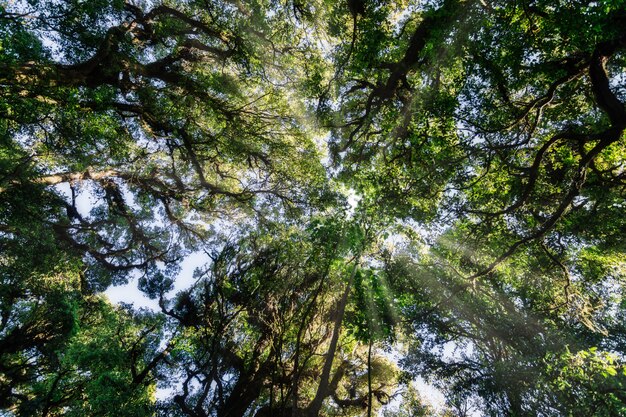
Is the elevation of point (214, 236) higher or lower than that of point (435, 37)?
higher

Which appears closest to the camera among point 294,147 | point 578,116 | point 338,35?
point 578,116

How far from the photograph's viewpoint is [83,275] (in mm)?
14141

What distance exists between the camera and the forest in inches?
225

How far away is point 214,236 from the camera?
15812 millimetres

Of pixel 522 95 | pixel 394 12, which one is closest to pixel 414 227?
pixel 522 95

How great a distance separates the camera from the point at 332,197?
10391mm

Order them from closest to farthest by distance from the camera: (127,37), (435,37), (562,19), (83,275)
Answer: (562,19), (435,37), (127,37), (83,275)

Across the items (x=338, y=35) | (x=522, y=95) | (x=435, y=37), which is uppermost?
(x=338, y=35)

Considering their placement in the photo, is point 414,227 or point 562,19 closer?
point 562,19

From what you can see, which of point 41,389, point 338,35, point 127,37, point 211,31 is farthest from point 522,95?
point 41,389

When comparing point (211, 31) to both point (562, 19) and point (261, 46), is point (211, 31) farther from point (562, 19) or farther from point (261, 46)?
point (562, 19)

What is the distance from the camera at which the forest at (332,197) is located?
18.8 ft

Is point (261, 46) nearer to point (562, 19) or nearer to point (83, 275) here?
point (562, 19)

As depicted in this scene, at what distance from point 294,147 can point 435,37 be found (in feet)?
21.2
